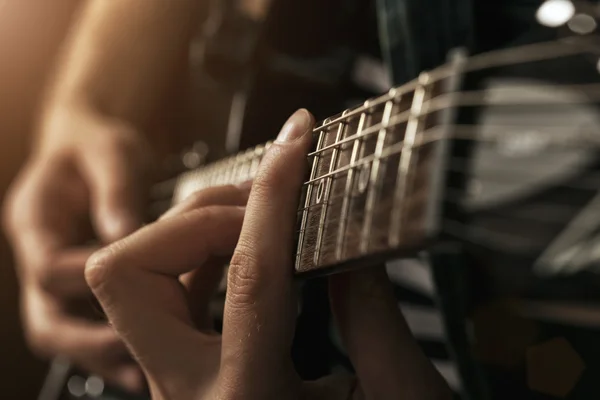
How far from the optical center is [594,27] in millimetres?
369

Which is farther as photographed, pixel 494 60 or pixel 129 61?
pixel 129 61

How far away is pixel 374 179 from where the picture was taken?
1.00ft

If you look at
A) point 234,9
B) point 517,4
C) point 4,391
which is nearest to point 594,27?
point 517,4

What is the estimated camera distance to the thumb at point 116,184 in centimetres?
73

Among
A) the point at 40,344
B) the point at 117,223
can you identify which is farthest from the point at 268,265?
the point at 40,344

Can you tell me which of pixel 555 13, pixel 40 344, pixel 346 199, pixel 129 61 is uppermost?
pixel 129 61

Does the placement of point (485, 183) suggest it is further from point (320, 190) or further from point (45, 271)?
point (45, 271)

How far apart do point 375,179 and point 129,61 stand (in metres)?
0.82

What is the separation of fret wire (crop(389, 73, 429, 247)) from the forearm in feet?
2.35

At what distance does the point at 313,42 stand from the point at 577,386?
38 cm

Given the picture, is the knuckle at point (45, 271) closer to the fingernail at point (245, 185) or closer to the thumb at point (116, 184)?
the thumb at point (116, 184)

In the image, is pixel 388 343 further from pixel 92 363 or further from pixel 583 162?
pixel 92 363

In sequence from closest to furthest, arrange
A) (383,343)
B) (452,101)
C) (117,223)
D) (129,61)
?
(452,101), (383,343), (117,223), (129,61)

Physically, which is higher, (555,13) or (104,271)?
(555,13)
